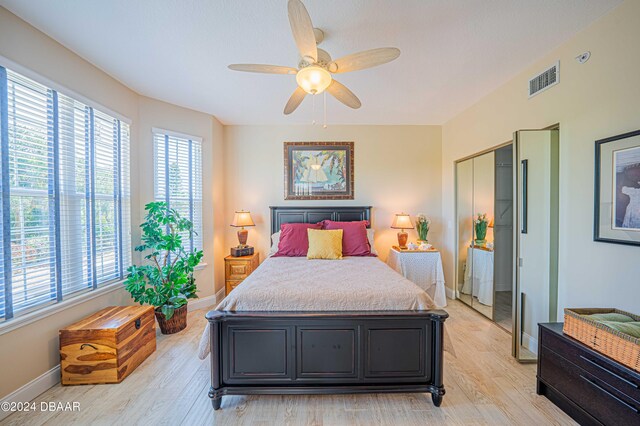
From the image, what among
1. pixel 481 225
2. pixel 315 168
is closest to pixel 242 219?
pixel 315 168

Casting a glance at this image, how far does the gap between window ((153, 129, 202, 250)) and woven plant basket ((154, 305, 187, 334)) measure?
902mm

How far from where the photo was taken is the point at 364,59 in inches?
70.3

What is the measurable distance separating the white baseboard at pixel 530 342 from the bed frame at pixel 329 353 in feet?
4.43

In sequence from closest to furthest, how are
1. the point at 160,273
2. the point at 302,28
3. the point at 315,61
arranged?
the point at 302,28
the point at 315,61
the point at 160,273

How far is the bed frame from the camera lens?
1.86 m

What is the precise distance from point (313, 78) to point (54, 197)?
2.41 meters

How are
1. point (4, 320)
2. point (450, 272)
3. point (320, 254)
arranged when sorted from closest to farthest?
point (4, 320), point (320, 254), point (450, 272)

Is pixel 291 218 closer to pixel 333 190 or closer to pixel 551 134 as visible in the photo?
pixel 333 190

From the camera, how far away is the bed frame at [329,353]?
186 cm

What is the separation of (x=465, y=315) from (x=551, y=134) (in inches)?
95.4

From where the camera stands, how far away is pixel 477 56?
232cm

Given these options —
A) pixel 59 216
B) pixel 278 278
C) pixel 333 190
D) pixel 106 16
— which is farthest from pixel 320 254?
pixel 106 16

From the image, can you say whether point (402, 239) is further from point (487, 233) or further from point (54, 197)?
point (54, 197)

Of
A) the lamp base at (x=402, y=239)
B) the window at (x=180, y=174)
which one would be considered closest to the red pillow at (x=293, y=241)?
the window at (x=180, y=174)
